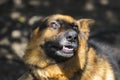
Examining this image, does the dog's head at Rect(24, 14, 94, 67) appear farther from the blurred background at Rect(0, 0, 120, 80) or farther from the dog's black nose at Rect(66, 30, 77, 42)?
the blurred background at Rect(0, 0, 120, 80)

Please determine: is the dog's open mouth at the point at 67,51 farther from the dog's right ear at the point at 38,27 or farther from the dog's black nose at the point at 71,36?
the dog's right ear at the point at 38,27

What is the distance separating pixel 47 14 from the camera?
13.2m

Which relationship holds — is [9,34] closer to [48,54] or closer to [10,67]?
[10,67]

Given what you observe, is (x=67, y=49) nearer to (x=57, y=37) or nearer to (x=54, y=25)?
(x=57, y=37)

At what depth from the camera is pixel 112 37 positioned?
13055mm

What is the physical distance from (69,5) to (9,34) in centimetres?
174

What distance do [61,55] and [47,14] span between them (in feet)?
17.1

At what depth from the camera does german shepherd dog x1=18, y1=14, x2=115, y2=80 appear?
26.6 feet

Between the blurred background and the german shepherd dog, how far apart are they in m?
3.95

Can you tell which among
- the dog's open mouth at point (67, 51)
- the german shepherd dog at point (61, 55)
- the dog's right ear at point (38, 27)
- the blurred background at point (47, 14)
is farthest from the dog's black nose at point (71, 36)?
the blurred background at point (47, 14)

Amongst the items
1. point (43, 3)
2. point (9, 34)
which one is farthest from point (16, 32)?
point (43, 3)

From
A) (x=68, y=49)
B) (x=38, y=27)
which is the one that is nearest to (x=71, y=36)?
(x=68, y=49)

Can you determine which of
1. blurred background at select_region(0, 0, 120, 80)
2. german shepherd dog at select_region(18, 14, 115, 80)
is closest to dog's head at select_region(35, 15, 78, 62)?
german shepherd dog at select_region(18, 14, 115, 80)

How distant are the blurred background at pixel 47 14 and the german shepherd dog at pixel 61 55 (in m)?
3.95
